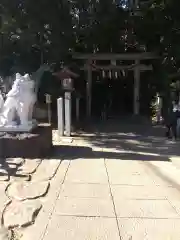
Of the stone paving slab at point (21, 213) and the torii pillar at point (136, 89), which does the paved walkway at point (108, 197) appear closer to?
the stone paving slab at point (21, 213)

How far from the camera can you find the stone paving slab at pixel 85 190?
5432 millimetres

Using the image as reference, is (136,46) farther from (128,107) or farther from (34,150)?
(34,150)

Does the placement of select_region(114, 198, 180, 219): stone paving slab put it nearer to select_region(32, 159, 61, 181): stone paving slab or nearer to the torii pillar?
select_region(32, 159, 61, 181): stone paving slab

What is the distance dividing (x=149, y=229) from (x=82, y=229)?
772 mm

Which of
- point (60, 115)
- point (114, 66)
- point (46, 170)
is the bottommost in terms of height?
point (46, 170)

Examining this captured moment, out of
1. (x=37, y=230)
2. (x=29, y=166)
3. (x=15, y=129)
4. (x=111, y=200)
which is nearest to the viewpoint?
(x=37, y=230)

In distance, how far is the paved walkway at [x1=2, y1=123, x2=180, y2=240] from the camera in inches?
161

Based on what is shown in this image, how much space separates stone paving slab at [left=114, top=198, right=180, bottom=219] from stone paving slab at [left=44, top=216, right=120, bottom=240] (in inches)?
14.0

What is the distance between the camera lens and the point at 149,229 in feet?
13.6

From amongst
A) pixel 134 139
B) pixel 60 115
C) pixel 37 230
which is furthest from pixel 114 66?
pixel 37 230

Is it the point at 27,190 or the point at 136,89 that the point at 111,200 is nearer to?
the point at 27,190

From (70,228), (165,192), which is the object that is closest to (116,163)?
(165,192)

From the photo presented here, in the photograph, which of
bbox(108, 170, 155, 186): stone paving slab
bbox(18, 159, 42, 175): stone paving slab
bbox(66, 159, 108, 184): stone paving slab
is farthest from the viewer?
bbox(18, 159, 42, 175): stone paving slab

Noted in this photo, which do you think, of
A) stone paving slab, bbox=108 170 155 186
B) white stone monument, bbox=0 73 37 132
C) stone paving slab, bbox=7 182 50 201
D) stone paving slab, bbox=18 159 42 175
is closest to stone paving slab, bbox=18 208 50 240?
stone paving slab, bbox=7 182 50 201
